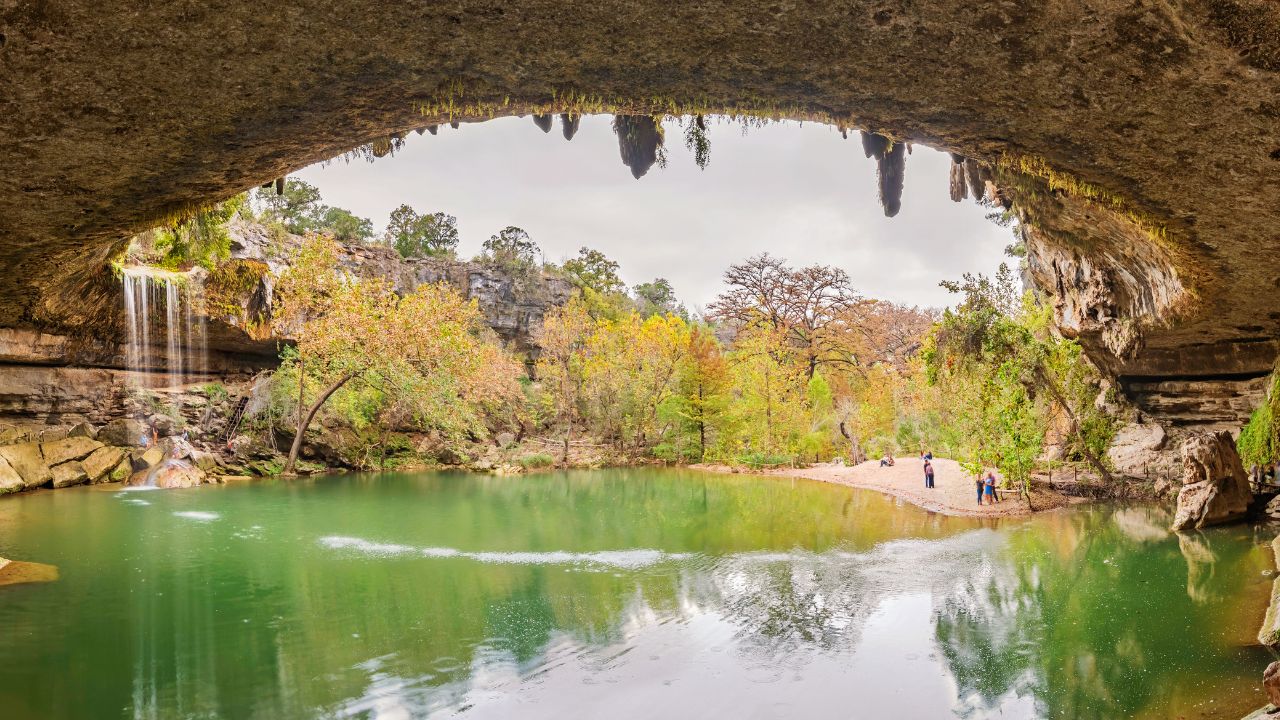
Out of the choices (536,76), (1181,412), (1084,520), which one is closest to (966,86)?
(536,76)

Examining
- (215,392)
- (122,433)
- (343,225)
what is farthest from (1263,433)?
(343,225)

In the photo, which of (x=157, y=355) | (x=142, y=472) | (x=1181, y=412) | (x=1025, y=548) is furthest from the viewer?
(x=157, y=355)

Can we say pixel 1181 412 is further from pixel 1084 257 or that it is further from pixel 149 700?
pixel 149 700

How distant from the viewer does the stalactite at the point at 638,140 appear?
16.4 feet

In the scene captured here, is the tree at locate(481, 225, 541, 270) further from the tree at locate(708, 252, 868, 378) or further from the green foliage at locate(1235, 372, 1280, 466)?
the green foliage at locate(1235, 372, 1280, 466)

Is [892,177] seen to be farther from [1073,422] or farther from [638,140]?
[1073,422]

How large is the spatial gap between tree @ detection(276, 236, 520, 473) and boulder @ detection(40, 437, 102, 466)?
5.21 metres

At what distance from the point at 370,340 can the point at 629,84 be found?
1868 cm

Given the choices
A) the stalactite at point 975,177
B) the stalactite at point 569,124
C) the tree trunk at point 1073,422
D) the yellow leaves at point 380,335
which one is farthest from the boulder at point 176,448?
the tree trunk at point 1073,422

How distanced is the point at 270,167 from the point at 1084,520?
1453 cm

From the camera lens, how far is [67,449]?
17609mm

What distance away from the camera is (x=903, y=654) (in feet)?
19.7

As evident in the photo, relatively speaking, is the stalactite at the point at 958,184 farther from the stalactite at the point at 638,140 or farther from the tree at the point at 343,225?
the tree at the point at 343,225

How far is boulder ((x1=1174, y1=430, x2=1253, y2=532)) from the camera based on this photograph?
1128 centimetres
